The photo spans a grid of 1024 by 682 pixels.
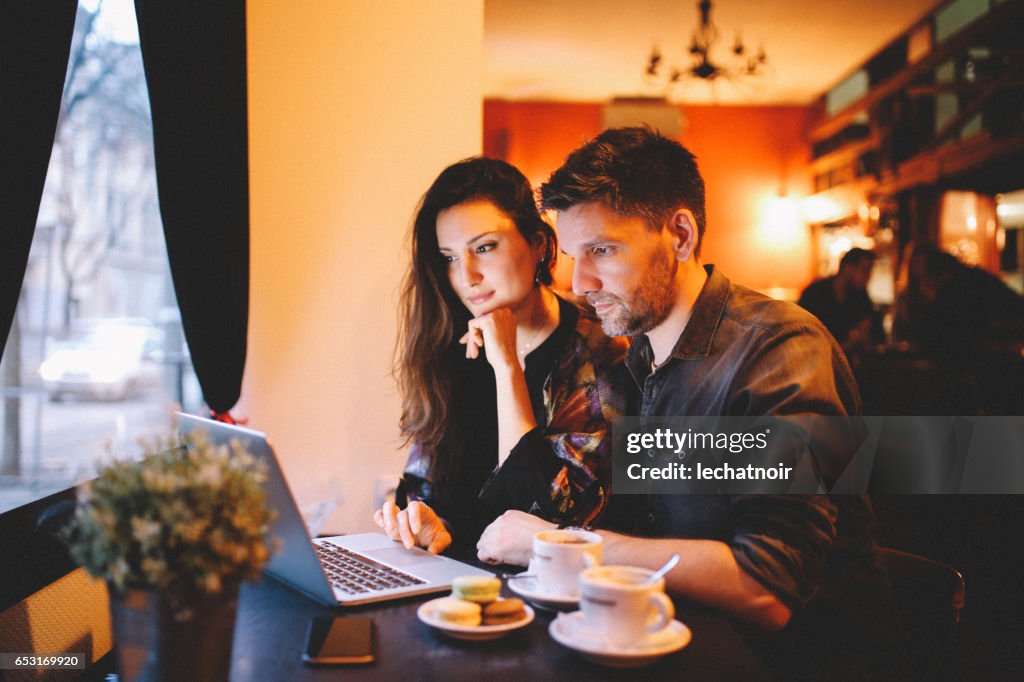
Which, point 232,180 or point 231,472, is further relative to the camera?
point 232,180

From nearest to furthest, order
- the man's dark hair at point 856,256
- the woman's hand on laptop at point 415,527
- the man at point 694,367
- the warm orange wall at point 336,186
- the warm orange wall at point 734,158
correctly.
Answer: the man at point 694,367 → the woman's hand on laptop at point 415,527 → the warm orange wall at point 336,186 → the man's dark hair at point 856,256 → the warm orange wall at point 734,158

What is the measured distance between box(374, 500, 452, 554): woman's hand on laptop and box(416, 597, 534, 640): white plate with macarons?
18.2 inches

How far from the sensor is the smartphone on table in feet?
3.00

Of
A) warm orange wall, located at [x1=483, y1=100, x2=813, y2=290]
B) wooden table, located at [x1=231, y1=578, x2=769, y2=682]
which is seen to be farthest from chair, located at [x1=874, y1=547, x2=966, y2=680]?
warm orange wall, located at [x1=483, y1=100, x2=813, y2=290]

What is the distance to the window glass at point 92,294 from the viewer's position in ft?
5.24

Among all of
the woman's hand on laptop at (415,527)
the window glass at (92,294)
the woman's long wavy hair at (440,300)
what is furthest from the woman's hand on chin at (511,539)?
the window glass at (92,294)

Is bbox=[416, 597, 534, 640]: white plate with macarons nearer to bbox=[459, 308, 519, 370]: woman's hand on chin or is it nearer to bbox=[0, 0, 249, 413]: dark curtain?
bbox=[459, 308, 519, 370]: woman's hand on chin

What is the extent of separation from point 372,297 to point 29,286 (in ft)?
3.69

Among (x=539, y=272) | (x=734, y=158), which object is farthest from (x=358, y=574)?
(x=734, y=158)

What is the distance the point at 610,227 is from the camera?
1.56 metres

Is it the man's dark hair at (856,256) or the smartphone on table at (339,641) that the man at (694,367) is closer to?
the smartphone on table at (339,641)

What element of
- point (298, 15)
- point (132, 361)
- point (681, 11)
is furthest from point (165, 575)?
point (681, 11)

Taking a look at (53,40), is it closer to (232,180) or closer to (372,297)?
(232,180)

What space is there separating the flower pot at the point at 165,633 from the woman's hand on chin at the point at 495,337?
1090mm
